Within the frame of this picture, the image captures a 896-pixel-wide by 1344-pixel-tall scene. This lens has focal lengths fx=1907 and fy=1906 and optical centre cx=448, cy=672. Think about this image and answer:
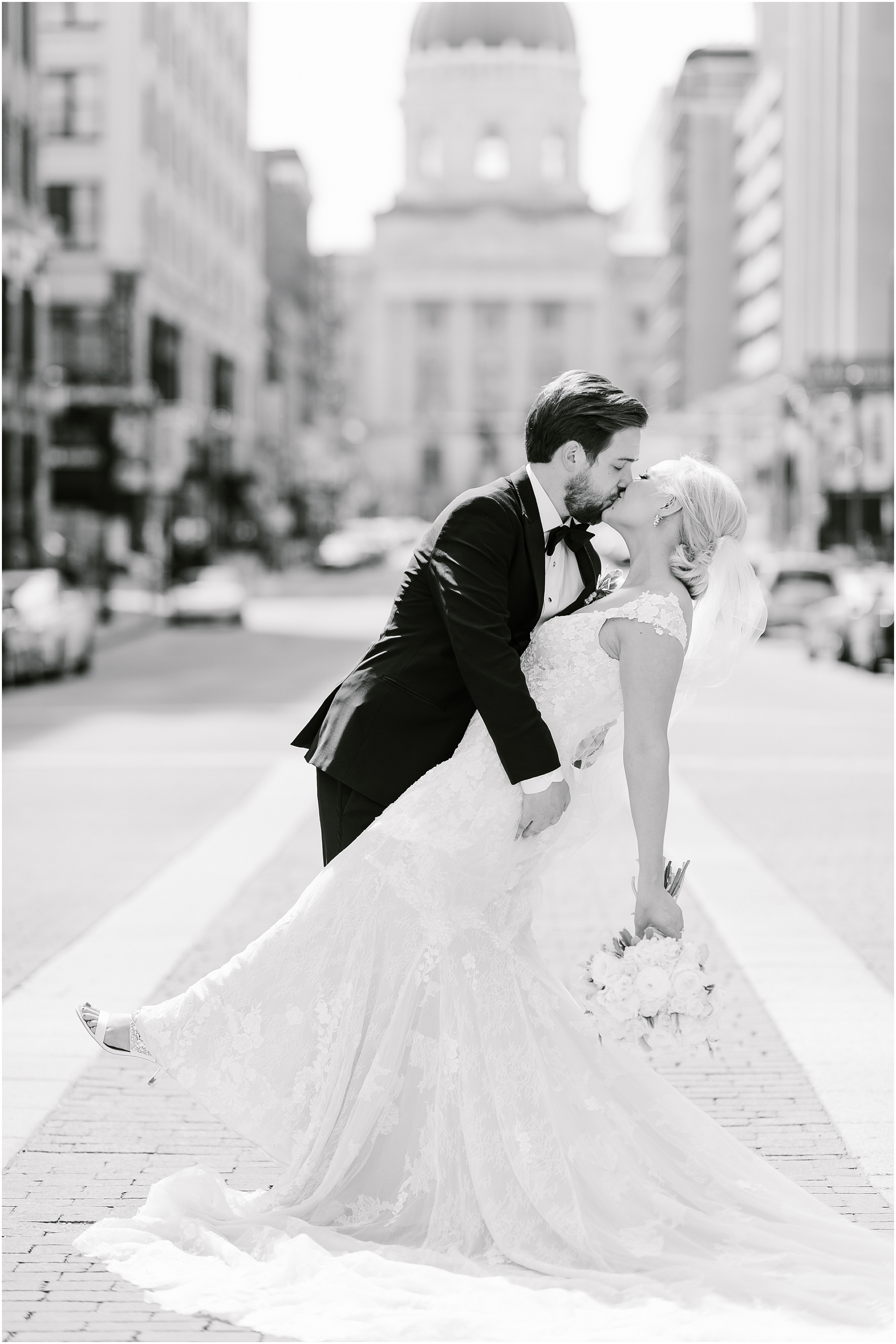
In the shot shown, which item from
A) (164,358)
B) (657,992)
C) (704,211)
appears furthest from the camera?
(704,211)

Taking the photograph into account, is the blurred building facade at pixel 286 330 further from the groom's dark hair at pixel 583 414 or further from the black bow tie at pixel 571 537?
the groom's dark hair at pixel 583 414

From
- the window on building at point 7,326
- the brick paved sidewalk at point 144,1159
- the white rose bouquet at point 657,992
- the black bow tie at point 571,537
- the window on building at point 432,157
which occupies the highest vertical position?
the window on building at point 432,157

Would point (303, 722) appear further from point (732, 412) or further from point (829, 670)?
point (732, 412)

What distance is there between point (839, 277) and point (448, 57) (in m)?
86.1

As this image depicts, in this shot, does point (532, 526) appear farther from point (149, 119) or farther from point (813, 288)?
point (813, 288)

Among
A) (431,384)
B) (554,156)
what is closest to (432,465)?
(431,384)

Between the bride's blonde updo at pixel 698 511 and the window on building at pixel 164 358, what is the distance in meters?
59.2

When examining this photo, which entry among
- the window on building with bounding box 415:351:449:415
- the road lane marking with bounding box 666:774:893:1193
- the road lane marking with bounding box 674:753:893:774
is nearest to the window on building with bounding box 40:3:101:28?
the road lane marking with bounding box 674:753:893:774

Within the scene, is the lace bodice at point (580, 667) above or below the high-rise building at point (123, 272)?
below

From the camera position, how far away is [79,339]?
5897 cm

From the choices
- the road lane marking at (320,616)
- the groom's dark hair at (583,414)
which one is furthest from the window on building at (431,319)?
the groom's dark hair at (583,414)

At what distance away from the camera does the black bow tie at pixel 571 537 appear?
4.61m

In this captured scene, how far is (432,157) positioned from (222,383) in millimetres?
85052

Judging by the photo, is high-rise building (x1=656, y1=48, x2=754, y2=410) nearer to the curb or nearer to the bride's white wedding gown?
the curb
